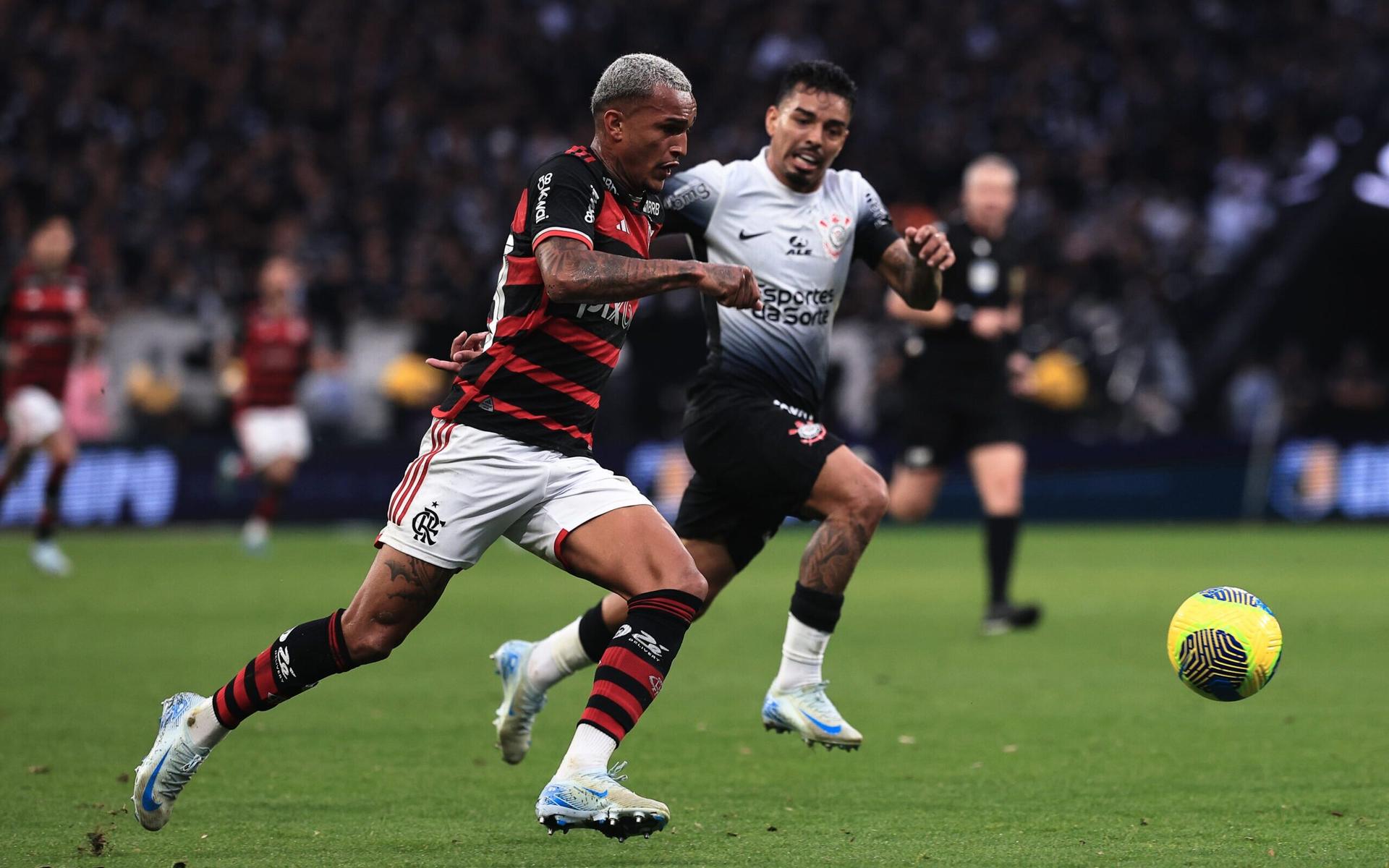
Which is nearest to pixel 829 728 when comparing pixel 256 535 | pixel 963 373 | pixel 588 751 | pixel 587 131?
pixel 588 751

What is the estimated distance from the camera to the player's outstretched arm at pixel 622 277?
4.89 metres

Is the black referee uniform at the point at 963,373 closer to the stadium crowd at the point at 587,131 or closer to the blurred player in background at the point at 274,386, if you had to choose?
the blurred player in background at the point at 274,386

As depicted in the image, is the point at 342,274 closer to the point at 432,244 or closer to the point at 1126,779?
the point at 432,244

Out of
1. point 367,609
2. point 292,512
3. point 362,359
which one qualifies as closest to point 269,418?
point 292,512

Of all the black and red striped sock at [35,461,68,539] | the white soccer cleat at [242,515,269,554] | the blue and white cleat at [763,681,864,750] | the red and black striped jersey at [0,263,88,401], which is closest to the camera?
the blue and white cleat at [763,681,864,750]

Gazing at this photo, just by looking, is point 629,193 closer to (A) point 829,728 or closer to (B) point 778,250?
(B) point 778,250

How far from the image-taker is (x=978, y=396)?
10.7 m

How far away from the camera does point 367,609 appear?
516 cm

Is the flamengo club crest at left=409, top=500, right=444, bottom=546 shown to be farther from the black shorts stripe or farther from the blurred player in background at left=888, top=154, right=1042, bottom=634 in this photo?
the blurred player in background at left=888, top=154, right=1042, bottom=634

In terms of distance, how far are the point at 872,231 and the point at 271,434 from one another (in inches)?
453

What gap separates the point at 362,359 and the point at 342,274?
115 centimetres

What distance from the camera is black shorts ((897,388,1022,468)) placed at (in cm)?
1069

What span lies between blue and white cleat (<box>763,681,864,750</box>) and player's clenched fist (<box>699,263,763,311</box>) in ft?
6.12

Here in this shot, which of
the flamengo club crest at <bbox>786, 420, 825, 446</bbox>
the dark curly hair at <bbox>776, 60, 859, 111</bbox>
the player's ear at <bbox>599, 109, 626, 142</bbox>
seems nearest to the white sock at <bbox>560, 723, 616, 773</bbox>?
the player's ear at <bbox>599, 109, 626, 142</bbox>
